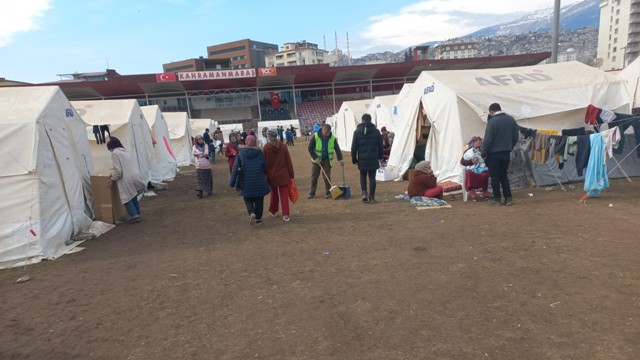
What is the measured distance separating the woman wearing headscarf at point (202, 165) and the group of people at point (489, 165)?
17.5 feet

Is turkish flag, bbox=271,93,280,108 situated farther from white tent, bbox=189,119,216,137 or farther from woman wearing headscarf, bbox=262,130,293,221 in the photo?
woman wearing headscarf, bbox=262,130,293,221

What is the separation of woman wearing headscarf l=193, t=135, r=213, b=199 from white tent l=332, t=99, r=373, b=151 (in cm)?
1199

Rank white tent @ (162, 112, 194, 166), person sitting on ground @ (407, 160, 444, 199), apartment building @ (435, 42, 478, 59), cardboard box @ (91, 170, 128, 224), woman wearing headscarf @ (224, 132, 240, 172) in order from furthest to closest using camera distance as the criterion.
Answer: apartment building @ (435, 42, 478, 59)
white tent @ (162, 112, 194, 166)
woman wearing headscarf @ (224, 132, 240, 172)
person sitting on ground @ (407, 160, 444, 199)
cardboard box @ (91, 170, 128, 224)

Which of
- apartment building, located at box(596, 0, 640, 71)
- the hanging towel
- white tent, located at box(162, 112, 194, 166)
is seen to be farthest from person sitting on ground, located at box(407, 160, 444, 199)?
apartment building, located at box(596, 0, 640, 71)

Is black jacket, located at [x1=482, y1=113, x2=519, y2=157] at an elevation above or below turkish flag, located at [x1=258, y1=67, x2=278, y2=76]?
below

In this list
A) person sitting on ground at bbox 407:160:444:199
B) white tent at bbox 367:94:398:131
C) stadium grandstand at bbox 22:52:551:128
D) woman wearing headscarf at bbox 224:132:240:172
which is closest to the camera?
person sitting on ground at bbox 407:160:444:199

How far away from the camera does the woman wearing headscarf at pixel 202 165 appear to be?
31.5 feet

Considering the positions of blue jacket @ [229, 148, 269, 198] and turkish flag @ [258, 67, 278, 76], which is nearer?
blue jacket @ [229, 148, 269, 198]

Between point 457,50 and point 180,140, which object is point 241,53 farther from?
point 180,140

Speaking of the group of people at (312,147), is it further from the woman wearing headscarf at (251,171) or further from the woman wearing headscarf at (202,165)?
the woman wearing headscarf at (202,165)

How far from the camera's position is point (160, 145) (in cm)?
1446

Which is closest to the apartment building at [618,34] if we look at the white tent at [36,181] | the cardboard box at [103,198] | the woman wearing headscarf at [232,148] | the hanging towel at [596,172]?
the hanging towel at [596,172]

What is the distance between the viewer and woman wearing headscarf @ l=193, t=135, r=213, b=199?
9609mm

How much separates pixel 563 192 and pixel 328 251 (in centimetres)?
567
